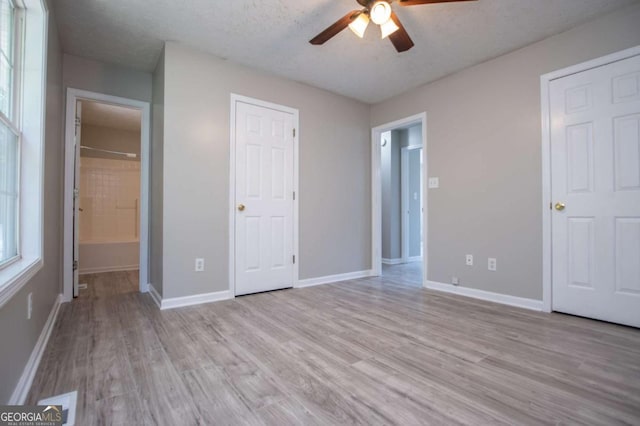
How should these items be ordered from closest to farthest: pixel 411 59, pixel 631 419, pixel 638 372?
pixel 631 419
pixel 638 372
pixel 411 59

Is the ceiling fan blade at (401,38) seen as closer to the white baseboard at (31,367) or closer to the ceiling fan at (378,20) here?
the ceiling fan at (378,20)

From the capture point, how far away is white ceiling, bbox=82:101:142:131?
4125 mm

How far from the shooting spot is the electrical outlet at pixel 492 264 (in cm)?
299

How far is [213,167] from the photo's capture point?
3.02 meters

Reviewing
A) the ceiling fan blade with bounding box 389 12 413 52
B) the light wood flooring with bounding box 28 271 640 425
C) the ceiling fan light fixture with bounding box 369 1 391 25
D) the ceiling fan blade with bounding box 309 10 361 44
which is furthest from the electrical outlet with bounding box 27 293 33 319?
the ceiling fan blade with bounding box 389 12 413 52

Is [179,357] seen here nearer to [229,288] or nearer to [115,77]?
[229,288]

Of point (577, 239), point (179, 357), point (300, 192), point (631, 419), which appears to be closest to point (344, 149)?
point (300, 192)

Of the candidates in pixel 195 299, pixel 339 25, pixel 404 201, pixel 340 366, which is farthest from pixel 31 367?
pixel 404 201

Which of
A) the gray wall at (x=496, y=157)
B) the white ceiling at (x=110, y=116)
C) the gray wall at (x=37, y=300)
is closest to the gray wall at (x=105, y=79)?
the gray wall at (x=37, y=300)

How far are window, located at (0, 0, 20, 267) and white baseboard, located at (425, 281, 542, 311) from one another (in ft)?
11.7

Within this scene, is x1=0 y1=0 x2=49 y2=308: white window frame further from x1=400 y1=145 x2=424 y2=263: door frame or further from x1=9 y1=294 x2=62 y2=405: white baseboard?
x1=400 y1=145 x2=424 y2=263: door frame

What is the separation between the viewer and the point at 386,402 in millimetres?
1361

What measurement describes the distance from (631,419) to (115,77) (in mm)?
4647

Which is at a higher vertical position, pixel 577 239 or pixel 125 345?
pixel 577 239
